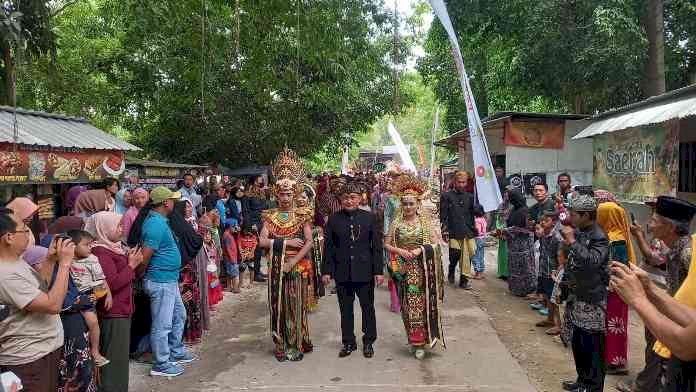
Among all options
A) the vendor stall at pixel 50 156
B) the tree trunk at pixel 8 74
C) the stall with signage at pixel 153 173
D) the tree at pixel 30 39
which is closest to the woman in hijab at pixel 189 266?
the vendor stall at pixel 50 156

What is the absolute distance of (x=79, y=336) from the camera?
11.7 ft

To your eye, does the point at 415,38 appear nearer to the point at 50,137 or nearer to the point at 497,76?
the point at 497,76

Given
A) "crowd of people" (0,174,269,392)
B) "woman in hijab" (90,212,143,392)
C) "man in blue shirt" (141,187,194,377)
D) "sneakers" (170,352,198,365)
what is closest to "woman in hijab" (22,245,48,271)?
"crowd of people" (0,174,269,392)

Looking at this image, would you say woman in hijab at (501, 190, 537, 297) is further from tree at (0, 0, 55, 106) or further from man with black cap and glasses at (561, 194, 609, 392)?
tree at (0, 0, 55, 106)

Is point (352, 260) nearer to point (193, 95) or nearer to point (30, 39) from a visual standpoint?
point (30, 39)

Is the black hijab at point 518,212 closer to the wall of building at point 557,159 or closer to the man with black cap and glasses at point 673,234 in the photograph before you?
the man with black cap and glasses at point 673,234

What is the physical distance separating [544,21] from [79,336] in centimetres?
1331

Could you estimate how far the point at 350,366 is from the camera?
16.9 ft

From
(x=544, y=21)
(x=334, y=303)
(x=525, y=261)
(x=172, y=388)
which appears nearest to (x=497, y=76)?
(x=544, y=21)

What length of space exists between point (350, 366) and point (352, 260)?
3.39 feet

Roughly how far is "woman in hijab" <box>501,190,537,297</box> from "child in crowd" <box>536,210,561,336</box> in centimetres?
72

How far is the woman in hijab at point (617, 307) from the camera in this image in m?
4.70

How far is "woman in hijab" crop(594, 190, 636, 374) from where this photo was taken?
4699 mm

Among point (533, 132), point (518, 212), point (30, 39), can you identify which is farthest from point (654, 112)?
point (30, 39)
